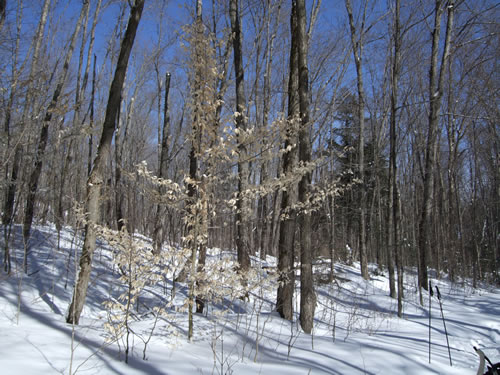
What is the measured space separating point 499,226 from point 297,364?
24427mm

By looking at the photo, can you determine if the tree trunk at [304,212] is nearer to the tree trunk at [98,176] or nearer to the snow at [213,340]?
the snow at [213,340]

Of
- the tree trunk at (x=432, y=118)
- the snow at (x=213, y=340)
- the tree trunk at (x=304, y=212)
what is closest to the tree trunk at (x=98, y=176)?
the snow at (x=213, y=340)

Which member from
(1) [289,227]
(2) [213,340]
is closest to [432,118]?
(1) [289,227]

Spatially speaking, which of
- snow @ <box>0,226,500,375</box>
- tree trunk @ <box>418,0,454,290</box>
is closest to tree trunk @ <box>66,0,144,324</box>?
snow @ <box>0,226,500,375</box>

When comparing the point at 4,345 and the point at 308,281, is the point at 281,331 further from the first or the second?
the point at 4,345

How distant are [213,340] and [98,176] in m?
2.84

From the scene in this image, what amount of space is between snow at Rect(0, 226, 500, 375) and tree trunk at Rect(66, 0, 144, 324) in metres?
0.47

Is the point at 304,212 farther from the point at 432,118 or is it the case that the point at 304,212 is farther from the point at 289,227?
the point at 432,118

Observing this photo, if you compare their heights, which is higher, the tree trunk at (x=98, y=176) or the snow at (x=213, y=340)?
the tree trunk at (x=98, y=176)

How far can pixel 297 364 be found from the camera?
380cm

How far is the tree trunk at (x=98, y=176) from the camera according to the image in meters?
4.65

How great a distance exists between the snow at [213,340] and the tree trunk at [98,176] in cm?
47

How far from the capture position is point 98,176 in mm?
4848

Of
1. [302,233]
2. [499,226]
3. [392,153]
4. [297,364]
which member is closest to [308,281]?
[302,233]
